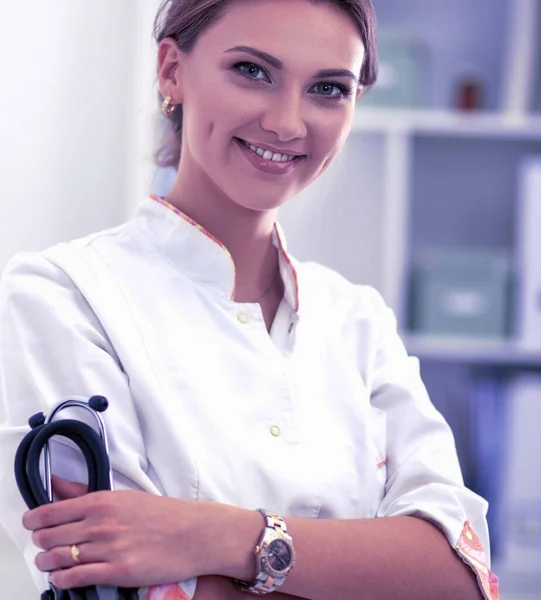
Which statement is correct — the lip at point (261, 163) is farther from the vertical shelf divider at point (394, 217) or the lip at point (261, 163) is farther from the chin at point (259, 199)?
the vertical shelf divider at point (394, 217)

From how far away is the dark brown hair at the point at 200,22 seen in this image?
42.7 inches

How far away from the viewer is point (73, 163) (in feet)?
8.07

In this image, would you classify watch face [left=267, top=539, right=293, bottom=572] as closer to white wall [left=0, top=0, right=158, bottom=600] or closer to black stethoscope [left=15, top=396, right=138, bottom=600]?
black stethoscope [left=15, top=396, right=138, bottom=600]

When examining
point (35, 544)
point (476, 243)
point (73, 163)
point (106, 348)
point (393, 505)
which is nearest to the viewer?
point (35, 544)

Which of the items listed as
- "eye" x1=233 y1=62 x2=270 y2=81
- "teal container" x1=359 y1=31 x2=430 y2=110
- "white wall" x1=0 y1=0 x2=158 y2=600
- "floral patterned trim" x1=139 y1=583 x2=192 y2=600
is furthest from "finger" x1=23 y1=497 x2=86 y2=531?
"teal container" x1=359 y1=31 x2=430 y2=110

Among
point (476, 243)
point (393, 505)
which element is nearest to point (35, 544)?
point (393, 505)

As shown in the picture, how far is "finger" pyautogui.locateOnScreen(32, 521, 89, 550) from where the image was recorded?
0.86 m

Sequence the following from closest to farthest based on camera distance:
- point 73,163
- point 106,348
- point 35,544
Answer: point 35,544, point 106,348, point 73,163

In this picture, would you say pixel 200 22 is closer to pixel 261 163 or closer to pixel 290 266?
pixel 261 163

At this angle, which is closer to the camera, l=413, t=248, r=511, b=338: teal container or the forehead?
the forehead

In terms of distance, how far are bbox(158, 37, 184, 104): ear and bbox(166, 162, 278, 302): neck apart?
111 millimetres

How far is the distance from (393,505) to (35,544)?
1.48 feet

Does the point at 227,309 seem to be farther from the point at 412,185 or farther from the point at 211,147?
the point at 412,185

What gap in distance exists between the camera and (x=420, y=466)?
3.71 ft
